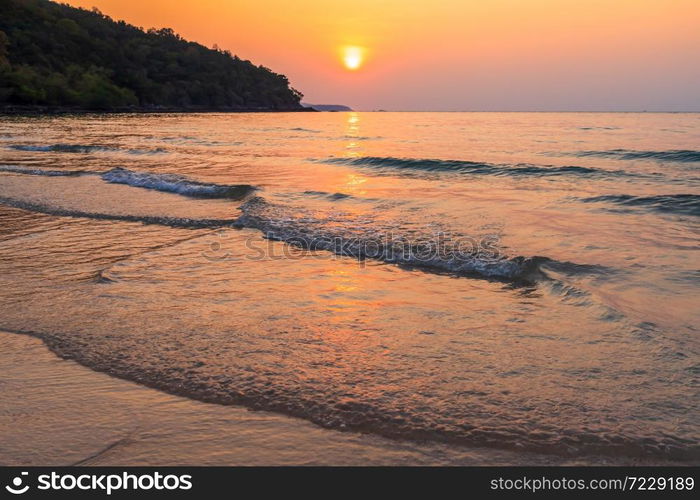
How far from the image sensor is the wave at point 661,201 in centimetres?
1247

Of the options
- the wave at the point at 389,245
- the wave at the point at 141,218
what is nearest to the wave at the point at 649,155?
the wave at the point at 389,245

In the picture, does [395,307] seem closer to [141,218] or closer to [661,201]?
[141,218]

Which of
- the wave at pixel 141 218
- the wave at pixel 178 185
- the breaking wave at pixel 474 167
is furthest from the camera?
the breaking wave at pixel 474 167

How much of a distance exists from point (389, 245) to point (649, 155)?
21952mm

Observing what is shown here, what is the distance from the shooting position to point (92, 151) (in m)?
28.8

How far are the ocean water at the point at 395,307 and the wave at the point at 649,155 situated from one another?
12479 millimetres

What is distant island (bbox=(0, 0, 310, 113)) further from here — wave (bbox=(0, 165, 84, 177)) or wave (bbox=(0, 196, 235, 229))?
wave (bbox=(0, 196, 235, 229))

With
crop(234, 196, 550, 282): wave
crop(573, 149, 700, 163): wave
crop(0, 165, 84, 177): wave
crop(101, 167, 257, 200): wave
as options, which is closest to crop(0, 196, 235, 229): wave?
crop(234, 196, 550, 282): wave

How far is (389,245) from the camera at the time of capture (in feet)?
28.1

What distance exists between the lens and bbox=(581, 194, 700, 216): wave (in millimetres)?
12469

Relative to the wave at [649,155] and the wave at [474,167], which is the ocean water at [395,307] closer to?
the wave at [474,167]
